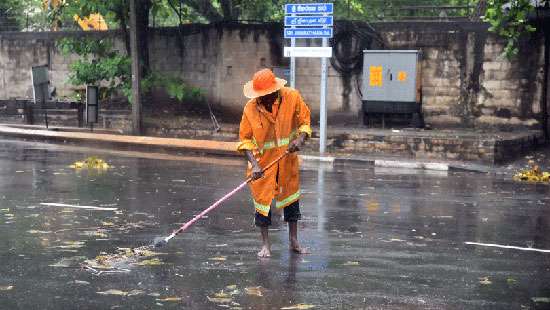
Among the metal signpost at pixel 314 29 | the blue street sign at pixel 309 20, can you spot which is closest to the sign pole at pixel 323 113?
the metal signpost at pixel 314 29

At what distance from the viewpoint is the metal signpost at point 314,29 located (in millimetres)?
20844

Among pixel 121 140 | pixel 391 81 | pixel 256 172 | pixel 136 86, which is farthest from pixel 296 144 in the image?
pixel 136 86

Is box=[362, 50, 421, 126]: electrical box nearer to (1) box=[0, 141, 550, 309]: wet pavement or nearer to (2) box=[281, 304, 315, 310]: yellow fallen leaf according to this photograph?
(1) box=[0, 141, 550, 309]: wet pavement

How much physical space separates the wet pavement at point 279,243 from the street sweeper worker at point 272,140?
605mm

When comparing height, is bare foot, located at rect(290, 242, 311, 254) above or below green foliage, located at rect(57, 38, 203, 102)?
below

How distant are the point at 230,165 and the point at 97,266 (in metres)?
11.1

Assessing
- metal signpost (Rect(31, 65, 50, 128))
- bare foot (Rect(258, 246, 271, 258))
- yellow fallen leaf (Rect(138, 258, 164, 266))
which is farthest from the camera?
metal signpost (Rect(31, 65, 50, 128))

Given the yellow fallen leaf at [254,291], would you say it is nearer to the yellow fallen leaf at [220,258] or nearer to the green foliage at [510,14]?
the yellow fallen leaf at [220,258]

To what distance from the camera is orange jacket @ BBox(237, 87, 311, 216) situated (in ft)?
27.9

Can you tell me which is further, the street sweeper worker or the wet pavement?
the street sweeper worker

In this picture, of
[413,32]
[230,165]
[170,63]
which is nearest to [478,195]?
[230,165]

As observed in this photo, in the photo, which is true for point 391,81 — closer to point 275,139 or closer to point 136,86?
point 136,86

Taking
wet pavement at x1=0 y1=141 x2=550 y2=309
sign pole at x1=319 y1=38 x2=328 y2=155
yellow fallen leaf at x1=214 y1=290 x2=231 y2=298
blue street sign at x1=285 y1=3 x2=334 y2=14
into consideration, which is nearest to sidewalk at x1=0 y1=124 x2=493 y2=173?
sign pole at x1=319 y1=38 x2=328 y2=155

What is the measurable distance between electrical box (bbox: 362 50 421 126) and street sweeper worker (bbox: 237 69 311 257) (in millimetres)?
14779
